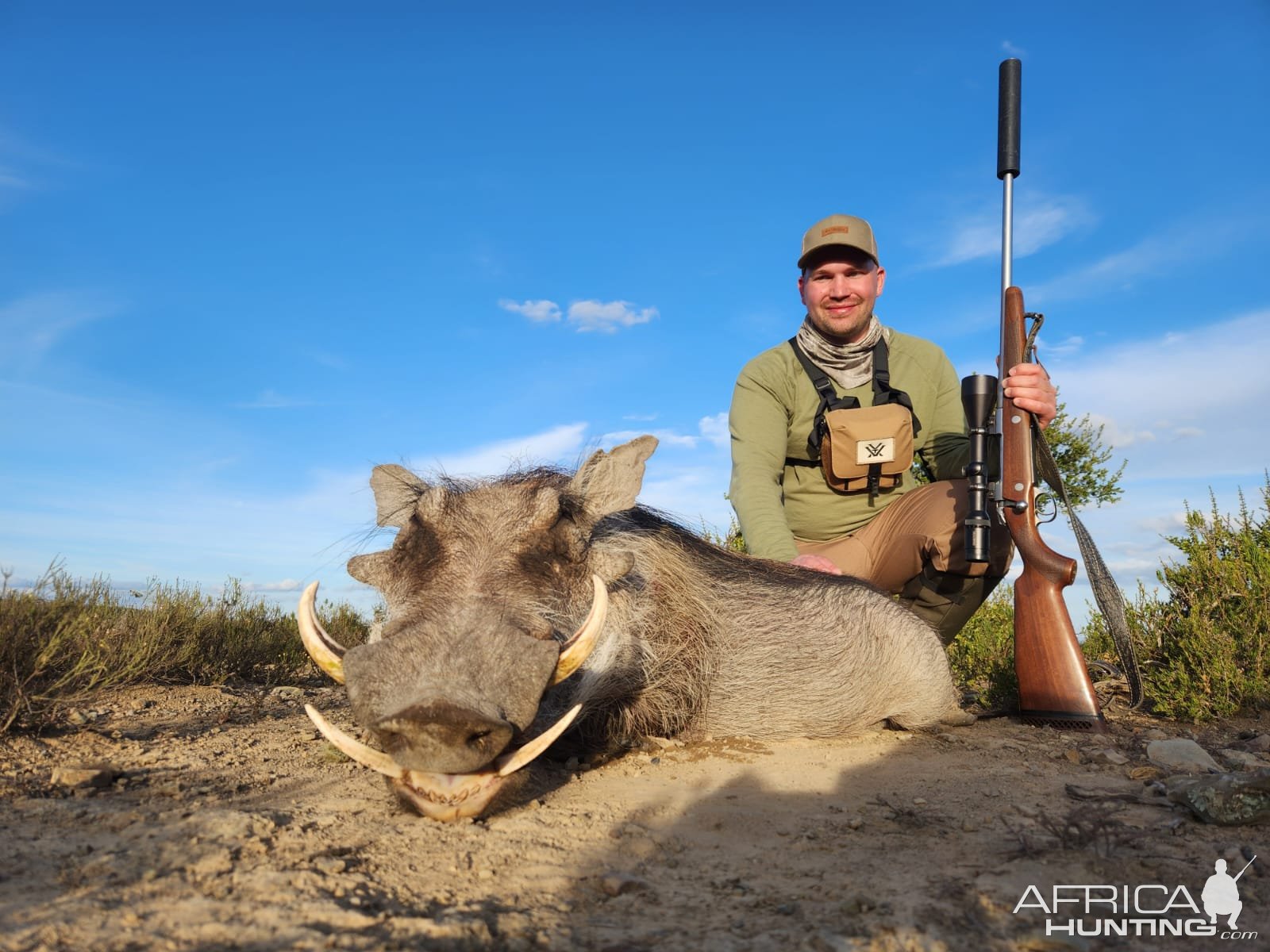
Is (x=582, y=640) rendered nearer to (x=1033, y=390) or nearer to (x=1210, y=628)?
(x=1033, y=390)

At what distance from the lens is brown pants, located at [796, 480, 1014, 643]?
5402mm

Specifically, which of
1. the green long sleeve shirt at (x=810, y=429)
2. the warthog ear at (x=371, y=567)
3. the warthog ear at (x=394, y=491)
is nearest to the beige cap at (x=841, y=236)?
the green long sleeve shirt at (x=810, y=429)

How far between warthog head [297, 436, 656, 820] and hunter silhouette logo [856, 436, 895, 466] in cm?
232

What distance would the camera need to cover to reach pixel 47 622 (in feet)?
13.2

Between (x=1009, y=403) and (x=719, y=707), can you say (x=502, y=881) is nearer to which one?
(x=719, y=707)

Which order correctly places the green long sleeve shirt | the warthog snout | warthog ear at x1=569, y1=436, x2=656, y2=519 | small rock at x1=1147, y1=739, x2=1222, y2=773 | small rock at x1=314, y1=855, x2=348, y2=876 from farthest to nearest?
the green long sleeve shirt → warthog ear at x1=569, y1=436, x2=656, y2=519 → small rock at x1=1147, y1=739, x2=1222, y2=773 → the warthog snout → small rock at x1=314, y1=855, x2=348, y2=876

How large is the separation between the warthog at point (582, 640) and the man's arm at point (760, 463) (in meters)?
0.56

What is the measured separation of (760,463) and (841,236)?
5.57 feet

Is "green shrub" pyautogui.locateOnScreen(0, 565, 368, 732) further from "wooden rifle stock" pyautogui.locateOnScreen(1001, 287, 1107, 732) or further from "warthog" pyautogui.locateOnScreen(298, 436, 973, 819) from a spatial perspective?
"wooden rifle stock" pyautogui.locateOnScreen(1001, 287, 1107, 732)

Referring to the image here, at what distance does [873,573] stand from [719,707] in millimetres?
2097

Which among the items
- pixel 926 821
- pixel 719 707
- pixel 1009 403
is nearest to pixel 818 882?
pixel 926 821

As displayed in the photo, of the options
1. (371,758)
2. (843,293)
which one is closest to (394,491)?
(371,758)

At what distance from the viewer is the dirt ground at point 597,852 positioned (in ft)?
6.33

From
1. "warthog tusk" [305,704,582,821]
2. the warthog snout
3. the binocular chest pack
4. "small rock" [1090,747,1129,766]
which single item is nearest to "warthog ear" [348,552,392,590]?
"warthog tusk" [305,704,582,821]
